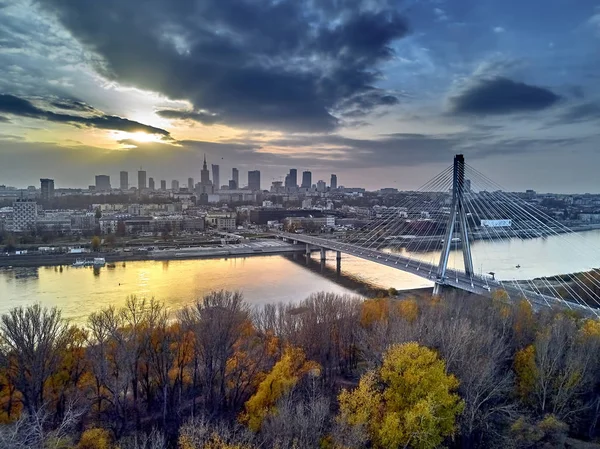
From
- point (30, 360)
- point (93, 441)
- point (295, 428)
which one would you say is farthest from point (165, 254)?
point (295, 428)

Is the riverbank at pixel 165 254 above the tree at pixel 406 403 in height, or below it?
below

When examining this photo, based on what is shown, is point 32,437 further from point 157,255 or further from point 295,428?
point 157,255

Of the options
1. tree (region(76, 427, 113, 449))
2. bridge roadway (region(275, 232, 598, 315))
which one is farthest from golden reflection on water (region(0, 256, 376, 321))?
tree (region(76, 427, 113, 449))

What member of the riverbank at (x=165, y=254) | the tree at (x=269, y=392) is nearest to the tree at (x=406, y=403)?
the tree at (x=269, y=392)

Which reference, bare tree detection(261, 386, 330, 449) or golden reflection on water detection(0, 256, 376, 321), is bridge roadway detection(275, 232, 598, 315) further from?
bare tree detection(261, 386, 330, 449)

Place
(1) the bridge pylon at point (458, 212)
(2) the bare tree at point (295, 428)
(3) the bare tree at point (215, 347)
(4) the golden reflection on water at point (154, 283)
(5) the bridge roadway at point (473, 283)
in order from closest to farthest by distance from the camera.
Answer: (2) the bare tree at point (295, 428), (3) the bare tree at point (215, 347), (5) the bridge roadway at point (473, 283), (1) the bridge pylon at point (458, 212), (4) the golden reflection on water at point (154, 283)

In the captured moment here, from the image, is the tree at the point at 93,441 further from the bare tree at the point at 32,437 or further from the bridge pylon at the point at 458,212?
the bridge pylon at the point at 458,212

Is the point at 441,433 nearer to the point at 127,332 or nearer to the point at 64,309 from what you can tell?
the point at 127,332
